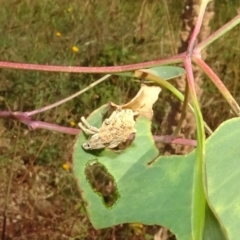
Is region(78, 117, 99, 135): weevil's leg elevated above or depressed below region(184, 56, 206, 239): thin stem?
below

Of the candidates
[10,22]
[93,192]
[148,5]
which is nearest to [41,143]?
[10,22]

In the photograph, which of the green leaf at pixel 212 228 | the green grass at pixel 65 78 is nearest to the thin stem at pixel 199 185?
the green leaf at pixel 212 228

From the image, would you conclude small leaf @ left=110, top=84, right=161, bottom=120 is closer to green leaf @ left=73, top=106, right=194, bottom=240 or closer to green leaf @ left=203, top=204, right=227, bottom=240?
green leaf @ left=73, top=106, right=194, bottom=240

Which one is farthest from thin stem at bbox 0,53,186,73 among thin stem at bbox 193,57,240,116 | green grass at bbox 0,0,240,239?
green grass at bbox 0,0,240,239

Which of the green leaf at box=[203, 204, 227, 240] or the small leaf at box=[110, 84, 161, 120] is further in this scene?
the small leaf at box=[110, 84, 161, 120]

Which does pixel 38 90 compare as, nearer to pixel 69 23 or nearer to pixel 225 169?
pixel 69 23

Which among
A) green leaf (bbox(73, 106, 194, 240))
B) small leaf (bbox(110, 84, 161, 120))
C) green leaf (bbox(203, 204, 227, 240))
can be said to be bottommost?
green leaf (bbox(73, 106, 194, 240))
